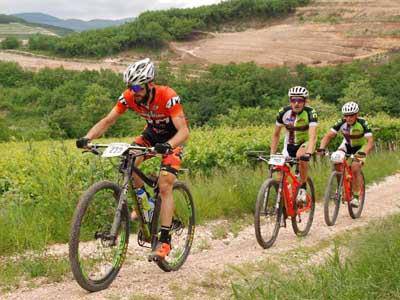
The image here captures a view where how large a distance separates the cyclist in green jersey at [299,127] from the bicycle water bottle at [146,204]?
10.8 ft

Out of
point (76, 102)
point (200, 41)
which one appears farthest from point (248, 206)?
point (200, 41)

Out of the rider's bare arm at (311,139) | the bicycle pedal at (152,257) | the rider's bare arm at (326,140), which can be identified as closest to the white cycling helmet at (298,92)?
the rider's bare arm at (311,139)

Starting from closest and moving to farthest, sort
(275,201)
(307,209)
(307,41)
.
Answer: (275,201)
(307,209)
(307,41)

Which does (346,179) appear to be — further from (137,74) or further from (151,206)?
(137,74)

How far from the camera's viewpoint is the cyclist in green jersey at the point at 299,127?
8.88 meters

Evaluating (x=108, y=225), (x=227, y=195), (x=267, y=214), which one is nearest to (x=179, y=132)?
(x=108, y=225)

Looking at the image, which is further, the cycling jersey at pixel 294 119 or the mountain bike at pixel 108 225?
the cycling jersey at pixel 294 119

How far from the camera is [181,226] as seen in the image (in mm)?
6598

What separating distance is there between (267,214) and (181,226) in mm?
1816

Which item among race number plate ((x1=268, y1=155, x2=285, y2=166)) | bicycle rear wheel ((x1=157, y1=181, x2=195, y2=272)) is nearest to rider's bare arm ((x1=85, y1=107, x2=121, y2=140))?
bicycle rear wheel ((x1=157, y1=181, x2=195, y2=272))

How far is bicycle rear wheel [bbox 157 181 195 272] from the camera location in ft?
21.2

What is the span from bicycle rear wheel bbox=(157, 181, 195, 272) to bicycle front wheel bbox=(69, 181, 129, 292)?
0.85 m

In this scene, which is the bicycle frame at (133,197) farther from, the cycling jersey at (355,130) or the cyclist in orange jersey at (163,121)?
the cycling jersey at (355,130)

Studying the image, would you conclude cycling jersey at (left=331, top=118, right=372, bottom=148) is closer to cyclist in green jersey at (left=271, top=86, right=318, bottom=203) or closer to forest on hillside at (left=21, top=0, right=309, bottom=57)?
cyclist in green jersey at (left=271, top=86, right=318, bottom=203)
